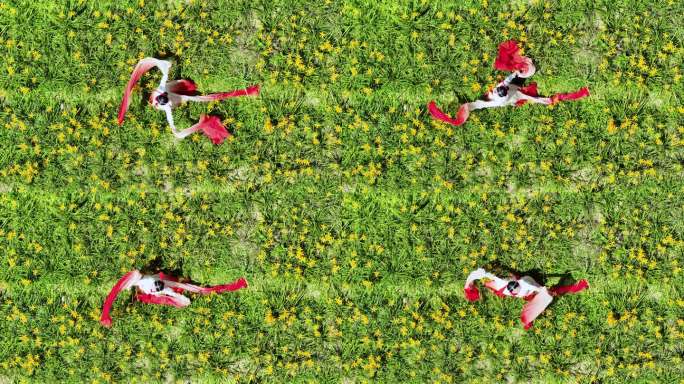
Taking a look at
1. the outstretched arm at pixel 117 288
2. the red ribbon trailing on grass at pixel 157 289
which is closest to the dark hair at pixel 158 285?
the red ribbon trailing on grass at pixel 157 289

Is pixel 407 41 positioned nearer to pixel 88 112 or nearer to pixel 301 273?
pixel 301 273

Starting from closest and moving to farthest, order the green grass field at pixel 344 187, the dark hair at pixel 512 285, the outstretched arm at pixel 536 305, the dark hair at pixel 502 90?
1. the dark hair at pixel 502 90
2. the dark hair at pixel 512 285
3. the outstretched arm at pixel 536 305
4. the green grass field at pixel 344 187

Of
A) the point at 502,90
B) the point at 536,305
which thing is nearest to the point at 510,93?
the point at 502,90

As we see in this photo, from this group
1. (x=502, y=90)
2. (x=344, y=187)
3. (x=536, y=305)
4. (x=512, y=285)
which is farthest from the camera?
(x=344, y=187)

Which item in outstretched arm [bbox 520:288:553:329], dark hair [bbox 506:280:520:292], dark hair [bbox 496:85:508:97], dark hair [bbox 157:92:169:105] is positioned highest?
dark hair [bbox 157:92:169:105]

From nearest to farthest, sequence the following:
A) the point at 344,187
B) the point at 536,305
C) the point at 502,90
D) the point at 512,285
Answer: the point at 502,90 → the point at 512,285 → the point at 536,305 → the point at 344,187

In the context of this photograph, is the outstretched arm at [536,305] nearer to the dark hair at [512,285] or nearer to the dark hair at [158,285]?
the dark hair at [512,285]

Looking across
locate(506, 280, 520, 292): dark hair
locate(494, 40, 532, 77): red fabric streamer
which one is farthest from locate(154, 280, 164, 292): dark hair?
locate(494, 40, 532, 77): red fabric streamer

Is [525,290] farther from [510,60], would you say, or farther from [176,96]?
[176,96]

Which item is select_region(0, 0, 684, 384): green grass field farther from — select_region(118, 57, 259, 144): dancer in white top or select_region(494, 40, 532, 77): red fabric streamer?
select_region(494, 40, 532, 77): red fabric streamer
